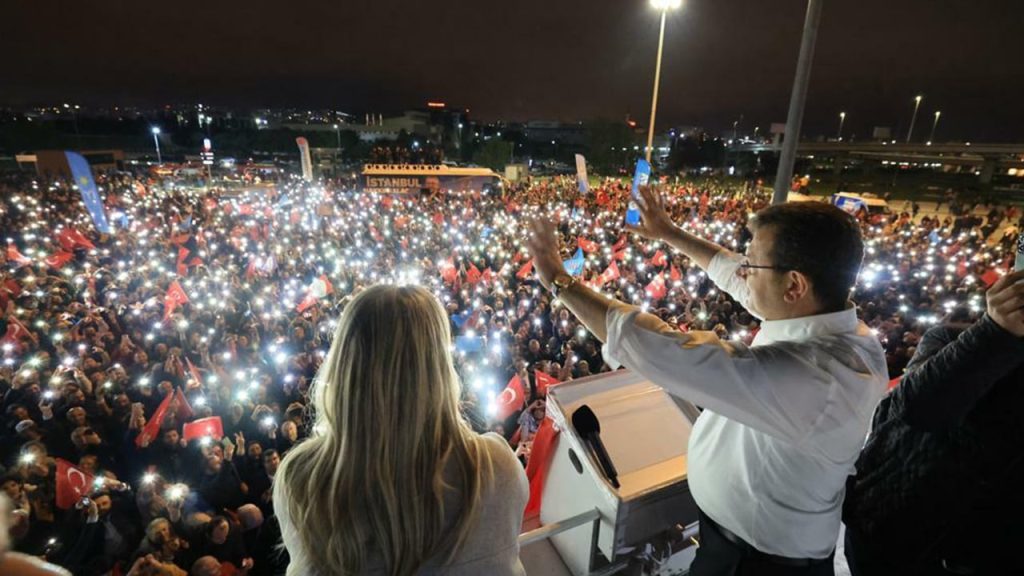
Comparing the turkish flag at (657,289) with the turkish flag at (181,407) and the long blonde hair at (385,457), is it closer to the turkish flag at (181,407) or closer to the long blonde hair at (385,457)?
A: the turkish flag at (181,407)

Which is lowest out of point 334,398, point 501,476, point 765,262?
point 501,476

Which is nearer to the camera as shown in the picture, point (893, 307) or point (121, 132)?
point (893, 307)

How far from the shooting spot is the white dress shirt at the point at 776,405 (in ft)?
4.75

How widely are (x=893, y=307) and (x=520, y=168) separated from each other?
39.1 meters

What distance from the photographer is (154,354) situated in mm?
8422

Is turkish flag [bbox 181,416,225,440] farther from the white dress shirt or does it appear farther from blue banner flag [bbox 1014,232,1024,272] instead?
blue banner flag [bbox 1014,232,1024,272]

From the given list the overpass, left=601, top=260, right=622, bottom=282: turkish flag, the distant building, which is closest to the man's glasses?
left=601, top=260, right=622, bottom=282: turkish flag

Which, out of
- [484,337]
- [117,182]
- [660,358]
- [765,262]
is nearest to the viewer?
[660,358]

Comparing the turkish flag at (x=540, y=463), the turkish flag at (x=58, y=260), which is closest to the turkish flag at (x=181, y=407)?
the turkish flag at (x=540, y=463)

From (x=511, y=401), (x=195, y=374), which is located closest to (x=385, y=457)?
(x=511, y=401)

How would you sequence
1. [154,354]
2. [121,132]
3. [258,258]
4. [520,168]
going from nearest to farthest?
[154,354] → [258,258] → [520,168] → [121,132]

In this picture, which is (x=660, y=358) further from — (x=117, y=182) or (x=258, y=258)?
(x=117, y=182)

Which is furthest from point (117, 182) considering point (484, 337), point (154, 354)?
point (484, 337)

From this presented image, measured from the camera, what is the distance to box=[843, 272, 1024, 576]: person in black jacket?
1830mm
